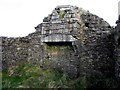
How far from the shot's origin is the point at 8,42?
52.8 ft

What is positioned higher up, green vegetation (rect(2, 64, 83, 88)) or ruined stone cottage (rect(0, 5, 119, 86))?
ruined stone cottage (rect(0, 5, 119, 86))

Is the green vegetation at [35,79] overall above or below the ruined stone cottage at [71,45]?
below

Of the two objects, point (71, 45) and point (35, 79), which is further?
point (71, 45)

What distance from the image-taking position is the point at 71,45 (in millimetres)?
14961

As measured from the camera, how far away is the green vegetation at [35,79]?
1377cm

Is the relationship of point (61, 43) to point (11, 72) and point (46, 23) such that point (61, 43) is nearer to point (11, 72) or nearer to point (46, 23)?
point (46, 23)

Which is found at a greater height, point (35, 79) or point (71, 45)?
point (71, 45)

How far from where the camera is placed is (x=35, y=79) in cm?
1418

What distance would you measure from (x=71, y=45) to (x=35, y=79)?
6.71 feet

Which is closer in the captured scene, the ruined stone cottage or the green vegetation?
the green vegetation

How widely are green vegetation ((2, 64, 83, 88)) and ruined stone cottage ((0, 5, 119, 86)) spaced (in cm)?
40

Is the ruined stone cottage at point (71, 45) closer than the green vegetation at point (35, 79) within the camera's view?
No

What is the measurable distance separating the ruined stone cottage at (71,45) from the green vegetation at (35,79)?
1.31 feet

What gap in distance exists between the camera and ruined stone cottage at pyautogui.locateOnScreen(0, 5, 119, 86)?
571 inches
